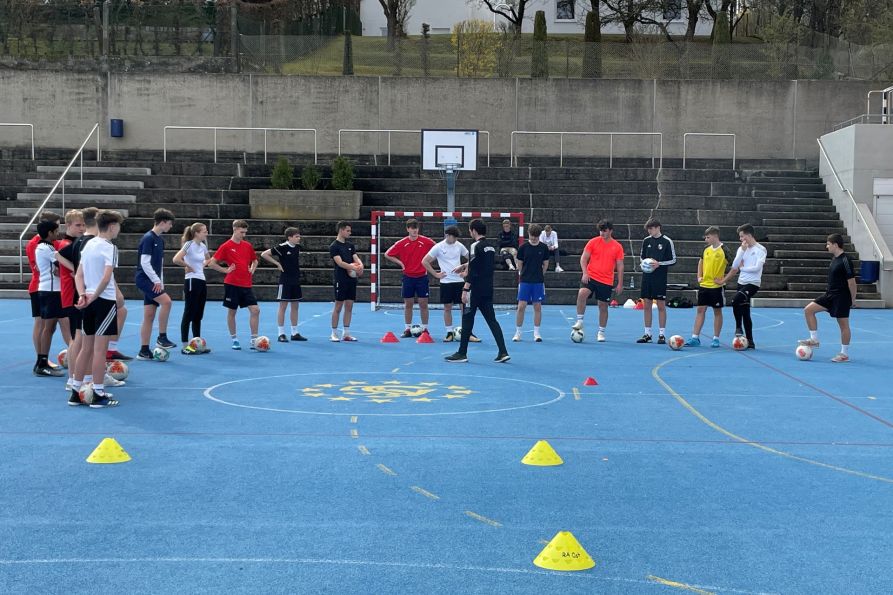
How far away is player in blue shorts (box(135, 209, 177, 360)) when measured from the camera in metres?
13.1

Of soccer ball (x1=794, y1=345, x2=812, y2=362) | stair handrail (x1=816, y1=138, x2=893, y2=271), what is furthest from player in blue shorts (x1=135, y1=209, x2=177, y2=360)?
stair handrail (x1=816, y1=138, x2=893, y2=271)

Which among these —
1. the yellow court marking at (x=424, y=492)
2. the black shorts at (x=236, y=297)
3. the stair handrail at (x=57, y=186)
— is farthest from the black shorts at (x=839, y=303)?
Result: the stair handrail at (x=57, y=186)

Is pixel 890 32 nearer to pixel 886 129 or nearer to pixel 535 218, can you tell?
pixel 886 129

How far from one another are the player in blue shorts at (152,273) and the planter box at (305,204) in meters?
14.0

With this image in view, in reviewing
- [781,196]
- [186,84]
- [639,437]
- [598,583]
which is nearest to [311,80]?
[186,84]

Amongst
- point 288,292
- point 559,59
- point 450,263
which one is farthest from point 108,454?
point 559,59

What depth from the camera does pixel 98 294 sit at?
30.5ft

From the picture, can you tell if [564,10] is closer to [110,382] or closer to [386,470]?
[110,382]

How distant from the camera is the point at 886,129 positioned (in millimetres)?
26359

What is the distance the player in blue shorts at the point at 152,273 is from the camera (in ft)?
43.1

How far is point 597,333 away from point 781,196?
14467 millimetres

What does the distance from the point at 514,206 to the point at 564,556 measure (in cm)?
2324

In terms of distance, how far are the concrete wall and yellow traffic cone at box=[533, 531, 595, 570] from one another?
28.5 metres

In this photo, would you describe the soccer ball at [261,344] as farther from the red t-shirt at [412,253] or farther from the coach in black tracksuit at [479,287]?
the red t-shirt at [412,253]
